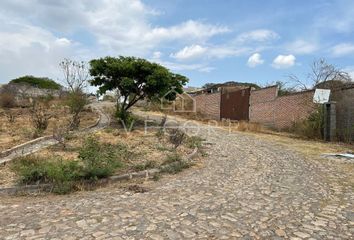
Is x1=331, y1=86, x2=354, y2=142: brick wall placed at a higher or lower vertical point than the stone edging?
higher

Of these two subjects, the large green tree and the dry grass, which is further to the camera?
the large green tree

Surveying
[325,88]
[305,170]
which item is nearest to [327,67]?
[325,88]

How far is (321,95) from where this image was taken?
1428 centimetres

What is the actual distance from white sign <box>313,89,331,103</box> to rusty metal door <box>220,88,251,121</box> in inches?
252

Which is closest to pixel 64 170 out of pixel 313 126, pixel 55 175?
pixel 55 175

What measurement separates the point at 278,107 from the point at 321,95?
341cm

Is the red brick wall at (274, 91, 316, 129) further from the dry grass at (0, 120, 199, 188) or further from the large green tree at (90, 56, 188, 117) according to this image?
the dry grass at (0, 120, 199, 188)

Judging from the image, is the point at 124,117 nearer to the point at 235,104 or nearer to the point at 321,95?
the point at 235,104

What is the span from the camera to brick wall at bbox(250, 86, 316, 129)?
613 inches

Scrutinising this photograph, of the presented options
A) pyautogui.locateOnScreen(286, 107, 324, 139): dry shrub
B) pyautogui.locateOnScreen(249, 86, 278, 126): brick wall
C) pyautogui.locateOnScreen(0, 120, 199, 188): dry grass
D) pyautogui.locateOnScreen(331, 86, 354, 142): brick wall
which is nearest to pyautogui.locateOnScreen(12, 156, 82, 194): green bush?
pyautogui.locateOnScreen(0, 120, 199, 188): dry grass

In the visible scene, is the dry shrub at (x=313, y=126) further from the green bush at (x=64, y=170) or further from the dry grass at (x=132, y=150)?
the green bush at (x=64, y=170)

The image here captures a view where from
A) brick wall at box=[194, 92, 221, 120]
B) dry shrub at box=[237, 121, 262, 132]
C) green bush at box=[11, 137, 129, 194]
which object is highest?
brick wall at box=[194, 92, 221, 120]

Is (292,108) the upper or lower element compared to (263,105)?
lower

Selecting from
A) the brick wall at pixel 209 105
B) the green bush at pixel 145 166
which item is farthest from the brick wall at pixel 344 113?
the brick wall at pixel 209 105
